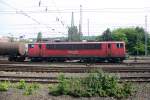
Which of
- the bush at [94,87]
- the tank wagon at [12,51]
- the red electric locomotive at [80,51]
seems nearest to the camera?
the bush at [94,87]

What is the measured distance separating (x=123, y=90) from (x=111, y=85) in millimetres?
630

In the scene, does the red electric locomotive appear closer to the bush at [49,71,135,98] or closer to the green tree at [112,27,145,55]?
the bush at [49,71,135,98]

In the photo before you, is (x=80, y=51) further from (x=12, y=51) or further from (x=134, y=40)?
(x=134, y=40)

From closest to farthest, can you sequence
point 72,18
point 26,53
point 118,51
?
1. point 118,51
2. point 26,53
3. point 72,18

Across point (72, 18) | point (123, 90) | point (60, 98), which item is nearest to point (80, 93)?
point (60, 98)

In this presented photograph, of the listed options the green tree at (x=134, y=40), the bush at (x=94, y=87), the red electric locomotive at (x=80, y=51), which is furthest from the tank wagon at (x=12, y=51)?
the green tree at (x=134, y=40)

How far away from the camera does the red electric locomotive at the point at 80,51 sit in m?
38.9

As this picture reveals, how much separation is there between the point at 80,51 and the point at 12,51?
30.8ft

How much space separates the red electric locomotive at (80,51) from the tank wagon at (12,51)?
239 centimetres

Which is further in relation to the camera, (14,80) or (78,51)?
(78,51)

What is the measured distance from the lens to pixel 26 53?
4406 cm

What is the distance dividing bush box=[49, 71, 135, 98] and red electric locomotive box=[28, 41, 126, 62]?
23483mm

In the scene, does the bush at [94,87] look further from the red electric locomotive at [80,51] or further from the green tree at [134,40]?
the green tree at [134,40]

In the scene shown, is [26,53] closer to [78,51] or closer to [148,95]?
[78,51]
